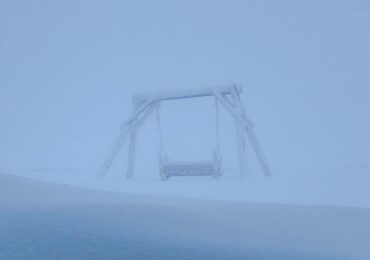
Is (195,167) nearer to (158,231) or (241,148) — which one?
(241,148)

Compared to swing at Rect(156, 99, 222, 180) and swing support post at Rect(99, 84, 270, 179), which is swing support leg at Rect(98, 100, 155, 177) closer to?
swing support post at Rect(99, 84, 270, 179)

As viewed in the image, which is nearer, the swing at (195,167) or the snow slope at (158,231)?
the snow slope at (158,231)

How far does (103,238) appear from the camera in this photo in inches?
55.8

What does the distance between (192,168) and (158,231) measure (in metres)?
1.73

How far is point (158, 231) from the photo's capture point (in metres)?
1.63

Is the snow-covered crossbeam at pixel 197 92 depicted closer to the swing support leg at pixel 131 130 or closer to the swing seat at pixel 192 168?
the swing support leg at pixel 131 130

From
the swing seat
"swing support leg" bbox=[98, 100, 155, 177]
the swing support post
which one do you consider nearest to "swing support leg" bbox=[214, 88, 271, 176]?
the swing support post

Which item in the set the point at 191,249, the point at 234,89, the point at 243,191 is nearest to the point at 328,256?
the point at 191,249

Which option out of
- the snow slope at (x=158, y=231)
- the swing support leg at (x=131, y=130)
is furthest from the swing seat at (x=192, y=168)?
the snow slope at (x=158, y=231)

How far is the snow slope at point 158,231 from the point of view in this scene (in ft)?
4.35

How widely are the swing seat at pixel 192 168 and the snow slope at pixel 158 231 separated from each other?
35.2 inches

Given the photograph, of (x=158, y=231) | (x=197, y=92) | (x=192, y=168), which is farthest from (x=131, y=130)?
(x=158, y=231)

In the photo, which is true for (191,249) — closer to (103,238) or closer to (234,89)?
(103,238)

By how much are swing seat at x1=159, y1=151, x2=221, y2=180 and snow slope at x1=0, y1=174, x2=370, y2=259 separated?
0.89 meters
